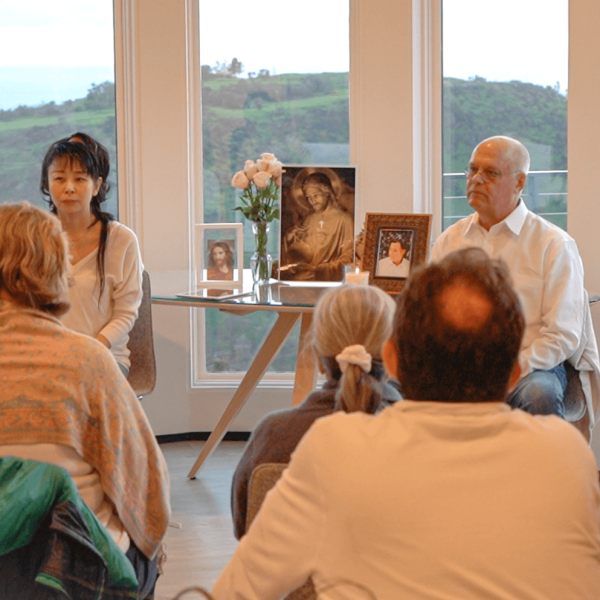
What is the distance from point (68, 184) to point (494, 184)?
153cm

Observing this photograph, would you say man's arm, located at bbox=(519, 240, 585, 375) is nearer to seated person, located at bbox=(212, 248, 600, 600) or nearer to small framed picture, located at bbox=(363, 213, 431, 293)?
small framed picture, located at bbox=(363, 213, 431, 293)

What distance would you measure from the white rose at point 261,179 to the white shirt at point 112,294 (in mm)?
577

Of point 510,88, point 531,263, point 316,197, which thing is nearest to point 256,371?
point 316,197

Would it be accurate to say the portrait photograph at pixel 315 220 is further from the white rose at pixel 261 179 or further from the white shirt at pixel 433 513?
the white shirt at pixel 433 513

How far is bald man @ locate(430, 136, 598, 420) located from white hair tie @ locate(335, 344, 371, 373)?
1.26 metres

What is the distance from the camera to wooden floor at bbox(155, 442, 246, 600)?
9.59ft

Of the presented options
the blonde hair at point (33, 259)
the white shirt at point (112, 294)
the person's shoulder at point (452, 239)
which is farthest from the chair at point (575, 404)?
the blonde hair at point (33, 259)

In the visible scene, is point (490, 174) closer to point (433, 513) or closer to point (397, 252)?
point (397, 252)

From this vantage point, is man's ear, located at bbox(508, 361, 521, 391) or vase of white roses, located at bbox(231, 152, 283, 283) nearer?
man's ear, located at bbox(508, 361, 521, 391)

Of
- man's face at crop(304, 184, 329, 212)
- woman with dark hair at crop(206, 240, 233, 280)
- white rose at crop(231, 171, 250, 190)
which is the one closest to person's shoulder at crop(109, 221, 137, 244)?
woman with dark hair at crop(206, 240, 233, 280)

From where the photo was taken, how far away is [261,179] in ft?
11.9

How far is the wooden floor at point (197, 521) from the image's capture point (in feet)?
9.59

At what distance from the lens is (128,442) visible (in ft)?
5.82

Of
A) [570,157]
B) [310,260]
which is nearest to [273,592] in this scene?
[310,260]
